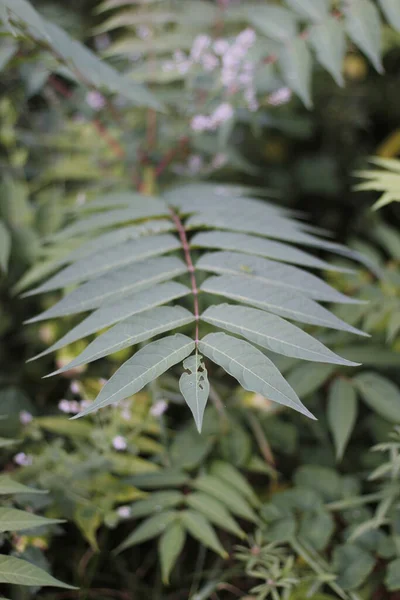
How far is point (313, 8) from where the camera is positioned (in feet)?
6.56

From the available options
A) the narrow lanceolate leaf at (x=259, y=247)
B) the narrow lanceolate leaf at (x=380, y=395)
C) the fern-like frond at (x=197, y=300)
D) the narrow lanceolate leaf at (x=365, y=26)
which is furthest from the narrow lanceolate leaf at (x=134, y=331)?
the narrow lanceolate leaf at (x=365, y=26)

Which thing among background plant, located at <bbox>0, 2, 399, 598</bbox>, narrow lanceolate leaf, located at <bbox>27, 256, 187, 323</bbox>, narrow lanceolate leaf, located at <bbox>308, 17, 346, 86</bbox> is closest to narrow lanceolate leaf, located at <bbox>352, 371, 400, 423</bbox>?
background plant, located at <bbox>0, 2, 399, 598</bbox>

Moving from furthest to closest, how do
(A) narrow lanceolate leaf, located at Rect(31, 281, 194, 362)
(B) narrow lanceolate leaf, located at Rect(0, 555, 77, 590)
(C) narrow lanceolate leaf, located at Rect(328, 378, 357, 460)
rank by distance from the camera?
(C) narrow lanceolate leaf, located at Rect(328, 378, 357, 460) → (A) narrow lanceolate leaf, located at Rect(31, 281, 194, 362) → (B) narrow lanceolate leaf, located at Rect(0, 555, 77, 590)

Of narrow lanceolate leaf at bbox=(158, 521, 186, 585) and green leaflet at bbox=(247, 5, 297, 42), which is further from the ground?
green leaflet at bbox=(247, 5, 297, 42)

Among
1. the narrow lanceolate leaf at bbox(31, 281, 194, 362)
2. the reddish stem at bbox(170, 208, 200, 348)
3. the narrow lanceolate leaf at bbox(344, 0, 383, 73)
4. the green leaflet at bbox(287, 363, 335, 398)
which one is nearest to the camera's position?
the narrow lanceolate leaf at bbox(31, 281, 194, 362)

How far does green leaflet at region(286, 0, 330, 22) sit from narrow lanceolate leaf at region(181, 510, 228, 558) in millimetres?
1749

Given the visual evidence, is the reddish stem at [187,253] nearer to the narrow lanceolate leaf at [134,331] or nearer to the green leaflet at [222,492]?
the narrow lanceolate leaf at [134,331]

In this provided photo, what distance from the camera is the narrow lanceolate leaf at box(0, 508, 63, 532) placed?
3.76 ft

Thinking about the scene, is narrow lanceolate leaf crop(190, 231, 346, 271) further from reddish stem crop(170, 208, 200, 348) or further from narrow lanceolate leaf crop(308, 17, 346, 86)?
narrow lanceolate leaf crop(308, 17, 346, 86)

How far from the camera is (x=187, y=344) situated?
3.65 ft

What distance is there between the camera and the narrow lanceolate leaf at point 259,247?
4.70 ft

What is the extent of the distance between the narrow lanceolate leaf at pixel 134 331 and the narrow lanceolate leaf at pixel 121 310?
0.02 meters

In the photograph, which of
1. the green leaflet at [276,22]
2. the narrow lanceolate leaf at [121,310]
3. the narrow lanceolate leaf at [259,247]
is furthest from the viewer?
the green leaflet at [276,22]

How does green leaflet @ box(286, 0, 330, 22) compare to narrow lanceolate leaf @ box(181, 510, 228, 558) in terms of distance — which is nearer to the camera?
narrow lanceolate leaf @ box(181, 510, 228, 558)
